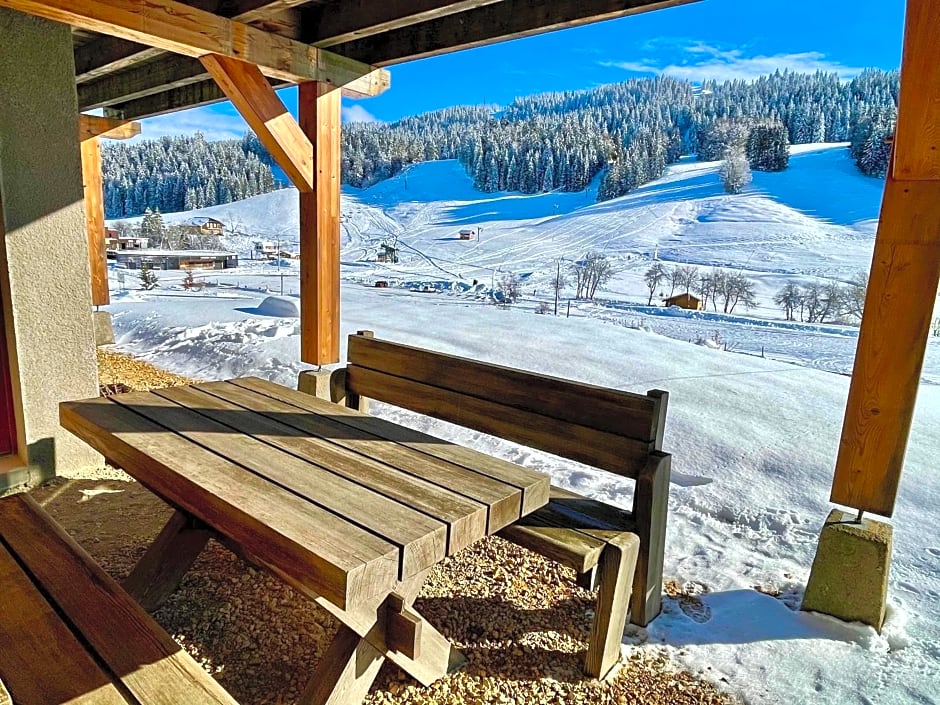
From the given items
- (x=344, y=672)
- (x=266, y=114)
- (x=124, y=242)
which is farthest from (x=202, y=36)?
(x=124, y=242)

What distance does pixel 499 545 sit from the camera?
2453 millimetres

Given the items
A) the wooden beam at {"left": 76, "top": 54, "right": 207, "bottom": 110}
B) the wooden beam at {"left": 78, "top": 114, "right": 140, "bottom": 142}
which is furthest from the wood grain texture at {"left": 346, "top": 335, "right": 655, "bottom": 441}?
the wooden beam at {"left": 78, "top": 114, "right": 140, "bottom": 142}

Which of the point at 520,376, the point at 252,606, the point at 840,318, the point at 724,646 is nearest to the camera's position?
the point at 724,646

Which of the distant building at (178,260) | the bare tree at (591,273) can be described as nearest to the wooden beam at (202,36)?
the bare tree at (591,273)

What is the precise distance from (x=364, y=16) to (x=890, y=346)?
2542mm

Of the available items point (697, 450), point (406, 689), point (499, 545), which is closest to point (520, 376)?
point (499, 545)

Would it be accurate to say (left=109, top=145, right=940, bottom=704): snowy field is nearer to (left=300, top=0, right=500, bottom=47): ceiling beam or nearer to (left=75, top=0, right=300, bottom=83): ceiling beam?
(left=300, top=0, right=500, bottom=47): ceiling beam

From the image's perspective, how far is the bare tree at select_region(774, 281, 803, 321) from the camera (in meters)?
12.6

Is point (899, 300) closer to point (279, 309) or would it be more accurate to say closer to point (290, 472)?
point (290, 472)

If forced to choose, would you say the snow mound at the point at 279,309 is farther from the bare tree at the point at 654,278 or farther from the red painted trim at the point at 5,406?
the bare tree at the point at 654,278

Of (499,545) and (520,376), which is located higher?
(520,376)

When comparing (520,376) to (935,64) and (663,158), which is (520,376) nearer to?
(935,64)

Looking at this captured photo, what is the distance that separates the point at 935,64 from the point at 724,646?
1770 mm

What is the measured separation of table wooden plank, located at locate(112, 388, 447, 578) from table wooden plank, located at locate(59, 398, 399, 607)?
3 cm
